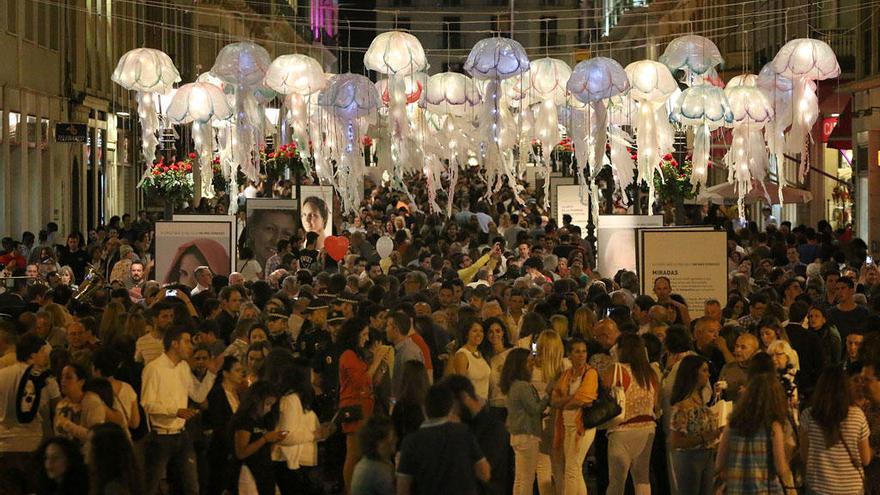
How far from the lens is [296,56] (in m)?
25.4

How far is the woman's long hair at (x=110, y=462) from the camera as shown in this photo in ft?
27.0

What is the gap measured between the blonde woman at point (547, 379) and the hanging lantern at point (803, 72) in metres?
11.2

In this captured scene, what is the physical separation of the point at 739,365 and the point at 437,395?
11.6ft

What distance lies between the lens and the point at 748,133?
82.6 feet

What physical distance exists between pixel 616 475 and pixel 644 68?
1309 centimetres

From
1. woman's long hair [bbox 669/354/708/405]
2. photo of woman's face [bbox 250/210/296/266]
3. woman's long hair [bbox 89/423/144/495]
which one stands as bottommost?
woman's long hair [bbox 89/423/144/495]

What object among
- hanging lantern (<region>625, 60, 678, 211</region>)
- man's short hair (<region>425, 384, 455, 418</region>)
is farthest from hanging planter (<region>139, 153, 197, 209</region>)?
man's short hair (<region>425, 384, 455, 418</region>)

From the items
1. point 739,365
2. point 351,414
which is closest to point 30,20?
point 351,414

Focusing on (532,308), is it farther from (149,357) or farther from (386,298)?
(149,357)

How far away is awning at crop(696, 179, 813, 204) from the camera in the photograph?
101 ft

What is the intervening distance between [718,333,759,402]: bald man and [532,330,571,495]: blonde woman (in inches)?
45.1

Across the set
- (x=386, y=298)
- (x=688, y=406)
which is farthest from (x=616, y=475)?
(x=386, y=298)

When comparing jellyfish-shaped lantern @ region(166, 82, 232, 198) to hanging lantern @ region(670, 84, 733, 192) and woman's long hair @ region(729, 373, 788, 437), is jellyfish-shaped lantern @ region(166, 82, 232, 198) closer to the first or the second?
hanging lantern @ region(670, 84, 733, 192)

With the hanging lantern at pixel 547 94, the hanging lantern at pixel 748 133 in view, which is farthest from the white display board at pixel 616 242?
the hanging lantern at pixel 547 94
